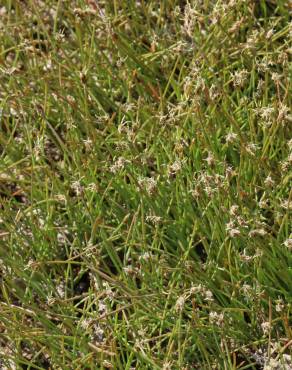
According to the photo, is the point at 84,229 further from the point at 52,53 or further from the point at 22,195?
the point at 52,53

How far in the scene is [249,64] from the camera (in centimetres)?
300

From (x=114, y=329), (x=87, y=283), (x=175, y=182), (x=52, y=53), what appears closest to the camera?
(x=114, y=329)

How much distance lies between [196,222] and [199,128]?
380 mm

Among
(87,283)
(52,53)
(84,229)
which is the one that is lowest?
(87,283)

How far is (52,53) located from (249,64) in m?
0.77

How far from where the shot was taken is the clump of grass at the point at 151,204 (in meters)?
2.46

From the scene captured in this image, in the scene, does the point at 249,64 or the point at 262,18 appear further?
the point at 262,18

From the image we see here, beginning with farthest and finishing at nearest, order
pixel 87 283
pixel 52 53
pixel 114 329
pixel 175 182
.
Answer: pixel 52 53 < pixel 87 283 < pixel 175 182 < pixel 114 329

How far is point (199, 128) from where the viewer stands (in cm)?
281

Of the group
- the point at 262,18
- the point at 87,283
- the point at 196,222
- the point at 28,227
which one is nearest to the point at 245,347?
the point at 196,222

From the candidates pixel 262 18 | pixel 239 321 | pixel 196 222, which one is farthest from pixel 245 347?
pixel 262 18

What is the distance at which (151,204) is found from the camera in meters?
2.52

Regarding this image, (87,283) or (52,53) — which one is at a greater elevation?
(52,53)

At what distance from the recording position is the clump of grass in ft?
8.07
